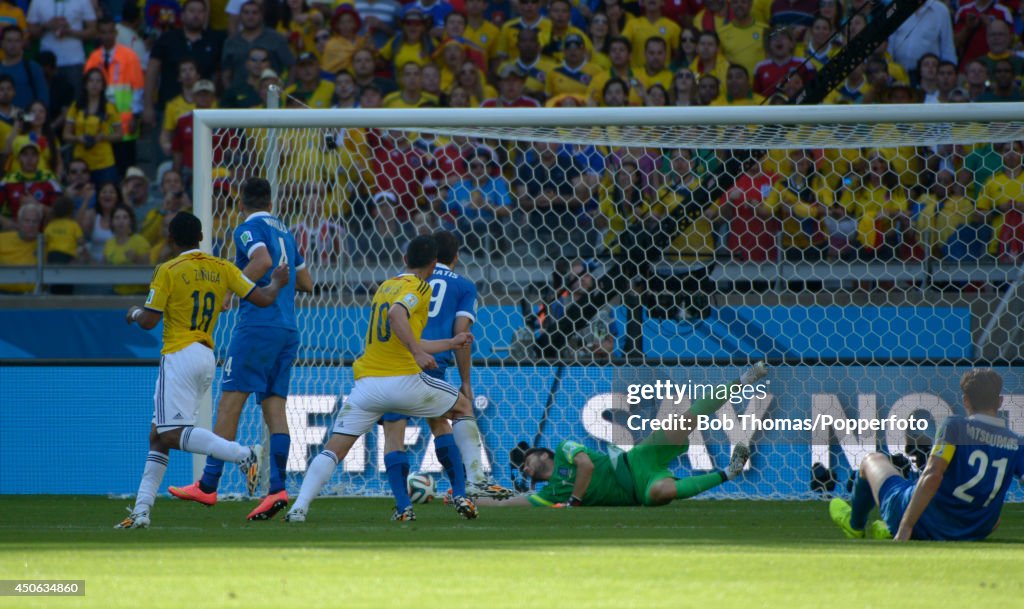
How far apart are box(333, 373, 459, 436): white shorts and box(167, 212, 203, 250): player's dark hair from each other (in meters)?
1.14

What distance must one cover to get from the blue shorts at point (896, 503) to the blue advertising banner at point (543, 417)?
2.85 meters

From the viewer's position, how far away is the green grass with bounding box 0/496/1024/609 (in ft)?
14.6

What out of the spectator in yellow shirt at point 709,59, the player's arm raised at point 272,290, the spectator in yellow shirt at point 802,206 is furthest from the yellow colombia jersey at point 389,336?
the spectator in yellow shirt at point 709,59

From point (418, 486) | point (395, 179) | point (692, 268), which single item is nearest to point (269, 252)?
point (418, 486)

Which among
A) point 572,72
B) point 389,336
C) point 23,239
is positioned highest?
point 572,72

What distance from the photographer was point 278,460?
26.1 ft

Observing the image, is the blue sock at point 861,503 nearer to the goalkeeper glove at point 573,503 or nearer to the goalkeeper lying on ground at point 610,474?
the goalkeeper lying on ground at point 610,474

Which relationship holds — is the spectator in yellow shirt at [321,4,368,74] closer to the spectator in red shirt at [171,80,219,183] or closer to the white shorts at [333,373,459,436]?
the spectator in red shirt at [171,80,219,183]

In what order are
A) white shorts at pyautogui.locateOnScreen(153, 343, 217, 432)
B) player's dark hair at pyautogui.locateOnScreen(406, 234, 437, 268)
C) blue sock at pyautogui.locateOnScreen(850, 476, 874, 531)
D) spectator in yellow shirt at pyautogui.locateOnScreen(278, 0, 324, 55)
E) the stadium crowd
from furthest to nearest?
spectator in yellow shirt at pyautogui.locateOnScreen(278, 0, 324, 55)
the stadium crowd
player's dark hair at pyautogui.locateOnScreen(406, 234, 437, 268)
white shorts at pyautogui.locateOnScreen(153, 343, 217, 432)
blue sock at pyautogui.locateOnScreen(850, 476, 874, 531)

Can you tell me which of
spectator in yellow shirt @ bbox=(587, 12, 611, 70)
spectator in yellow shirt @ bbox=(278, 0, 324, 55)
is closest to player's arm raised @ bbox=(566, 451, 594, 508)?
spectator in yellow shirt @ bbox=(587, 12, 611, 70)

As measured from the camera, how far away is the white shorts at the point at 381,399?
288 inches

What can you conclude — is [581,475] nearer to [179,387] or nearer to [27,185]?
[179,387]

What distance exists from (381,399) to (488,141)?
15.1 ft

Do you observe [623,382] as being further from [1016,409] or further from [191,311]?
[191,311]
